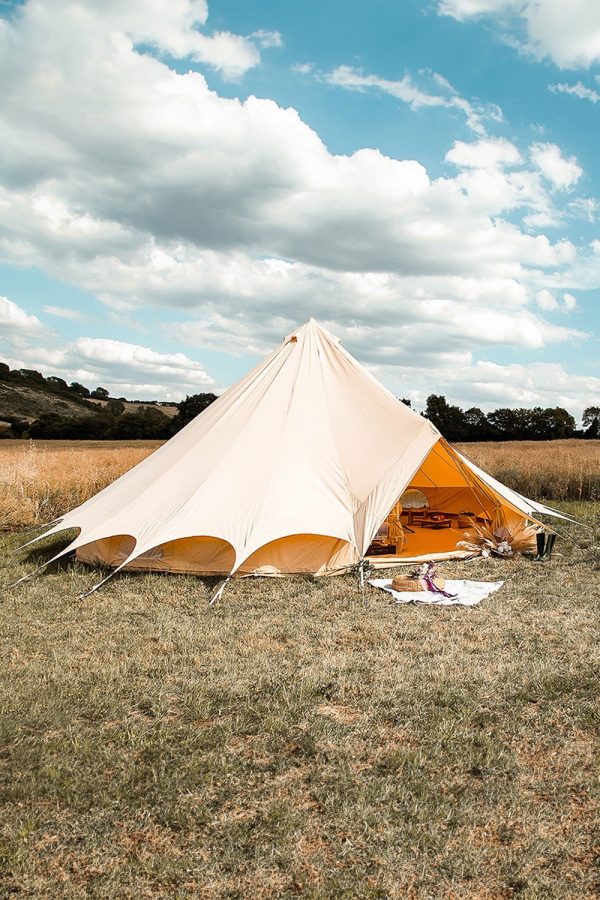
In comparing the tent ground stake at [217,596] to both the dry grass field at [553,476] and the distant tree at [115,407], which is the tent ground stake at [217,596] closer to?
the dry grass field at [553,476]

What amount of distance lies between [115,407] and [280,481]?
53.4m

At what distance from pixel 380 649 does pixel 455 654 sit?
1.76 ft

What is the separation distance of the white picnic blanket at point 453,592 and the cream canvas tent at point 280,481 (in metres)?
0.48

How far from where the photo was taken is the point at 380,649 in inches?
184

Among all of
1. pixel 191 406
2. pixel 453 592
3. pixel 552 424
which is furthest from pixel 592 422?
pixel 453 592

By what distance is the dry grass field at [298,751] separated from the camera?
94.8 inches

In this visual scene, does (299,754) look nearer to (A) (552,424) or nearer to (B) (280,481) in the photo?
(B) (280,481)

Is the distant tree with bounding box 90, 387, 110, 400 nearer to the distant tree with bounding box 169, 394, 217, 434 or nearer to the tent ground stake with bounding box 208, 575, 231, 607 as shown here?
the distant tree with bounding box 169, 394, 217, 434

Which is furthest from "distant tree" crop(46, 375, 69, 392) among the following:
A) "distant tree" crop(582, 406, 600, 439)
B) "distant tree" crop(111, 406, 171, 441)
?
"distant tree" crop(582, 406, 600, 439)

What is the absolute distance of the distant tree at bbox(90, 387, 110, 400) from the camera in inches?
2547

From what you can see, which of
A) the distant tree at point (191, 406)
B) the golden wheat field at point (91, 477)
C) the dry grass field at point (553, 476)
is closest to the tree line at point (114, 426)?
the distant tree at point (191, 406)

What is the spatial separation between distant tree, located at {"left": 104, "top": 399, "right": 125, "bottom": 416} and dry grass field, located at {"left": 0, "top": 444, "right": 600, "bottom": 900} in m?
50.9

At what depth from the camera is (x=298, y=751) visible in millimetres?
3223

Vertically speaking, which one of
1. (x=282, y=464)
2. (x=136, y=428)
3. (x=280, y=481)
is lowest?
(x=280, y=481)
